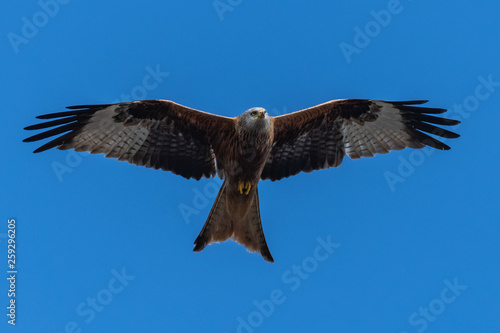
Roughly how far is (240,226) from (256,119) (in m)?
1.80

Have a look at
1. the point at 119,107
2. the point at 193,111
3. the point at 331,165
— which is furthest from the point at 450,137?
the point at 119,107

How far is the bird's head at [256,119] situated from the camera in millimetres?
10047

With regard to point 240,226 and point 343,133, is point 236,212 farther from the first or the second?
point 343,133

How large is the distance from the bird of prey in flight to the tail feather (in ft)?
0.05

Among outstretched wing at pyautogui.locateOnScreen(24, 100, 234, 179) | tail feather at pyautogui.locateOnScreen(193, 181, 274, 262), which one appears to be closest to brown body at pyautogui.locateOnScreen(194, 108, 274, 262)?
tail feather at pyautogui.locateOnScreen(193, 181, 274, 262)

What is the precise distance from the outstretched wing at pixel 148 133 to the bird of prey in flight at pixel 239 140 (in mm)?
15

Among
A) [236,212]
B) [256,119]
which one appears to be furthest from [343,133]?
[236,212]

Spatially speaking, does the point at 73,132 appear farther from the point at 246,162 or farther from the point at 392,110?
the point at 392,110

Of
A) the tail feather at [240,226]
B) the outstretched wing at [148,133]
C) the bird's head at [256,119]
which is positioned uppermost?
the outstretched wing at [148,133]

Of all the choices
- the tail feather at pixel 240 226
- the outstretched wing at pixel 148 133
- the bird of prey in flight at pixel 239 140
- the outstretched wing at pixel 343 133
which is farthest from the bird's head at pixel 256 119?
the tail feather at pixel 240 226

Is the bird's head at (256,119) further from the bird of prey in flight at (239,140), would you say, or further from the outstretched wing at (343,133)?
the outstretched wing at (343,133)

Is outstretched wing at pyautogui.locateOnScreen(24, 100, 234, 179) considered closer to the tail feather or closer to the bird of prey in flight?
the bird of prey in flight

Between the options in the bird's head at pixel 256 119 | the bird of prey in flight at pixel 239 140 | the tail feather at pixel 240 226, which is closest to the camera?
the bird's head at pixel 256 119

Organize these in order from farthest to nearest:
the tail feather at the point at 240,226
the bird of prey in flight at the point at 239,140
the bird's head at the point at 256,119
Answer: the tail feather at the point at 240,226 < the bird of prey in flight at the point at 239,140 < the bird's head at the point at 256,119
